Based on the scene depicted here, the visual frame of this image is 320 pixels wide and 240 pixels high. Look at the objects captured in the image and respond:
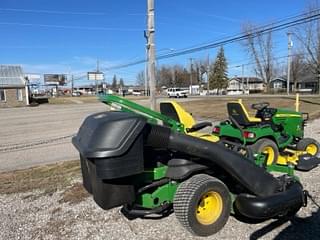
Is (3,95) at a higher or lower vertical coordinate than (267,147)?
higher

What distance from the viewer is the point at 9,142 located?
445 inches

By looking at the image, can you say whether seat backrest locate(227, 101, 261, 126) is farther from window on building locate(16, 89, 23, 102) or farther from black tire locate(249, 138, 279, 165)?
window on building locate(16, 89, 23, 102)

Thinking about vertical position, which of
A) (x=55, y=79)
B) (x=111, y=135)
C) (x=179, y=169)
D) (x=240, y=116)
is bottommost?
(x=179, y=169)

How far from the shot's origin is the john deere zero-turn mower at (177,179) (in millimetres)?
2766

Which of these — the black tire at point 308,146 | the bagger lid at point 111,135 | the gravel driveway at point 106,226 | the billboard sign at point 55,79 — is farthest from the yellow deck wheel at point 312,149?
the billboard sign at point 55,79

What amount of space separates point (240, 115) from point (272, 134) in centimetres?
74

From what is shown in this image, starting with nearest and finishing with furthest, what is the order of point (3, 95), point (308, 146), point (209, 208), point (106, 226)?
point (209, 208), point (106, 226), point (308, 146), point (3, 95)

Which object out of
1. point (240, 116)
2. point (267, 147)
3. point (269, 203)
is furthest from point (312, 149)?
point (269, 203)

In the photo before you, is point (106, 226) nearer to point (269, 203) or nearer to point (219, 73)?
point (269, 203)

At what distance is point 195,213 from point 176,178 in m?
0.42

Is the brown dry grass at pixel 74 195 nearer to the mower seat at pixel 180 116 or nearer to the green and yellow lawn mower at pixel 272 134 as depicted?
the mower seat at pixel 180 116

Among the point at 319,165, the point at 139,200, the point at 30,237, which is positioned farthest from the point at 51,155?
the point at 319,165

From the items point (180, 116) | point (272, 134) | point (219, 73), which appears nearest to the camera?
point (180, 116)

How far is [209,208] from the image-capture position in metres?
3.46
